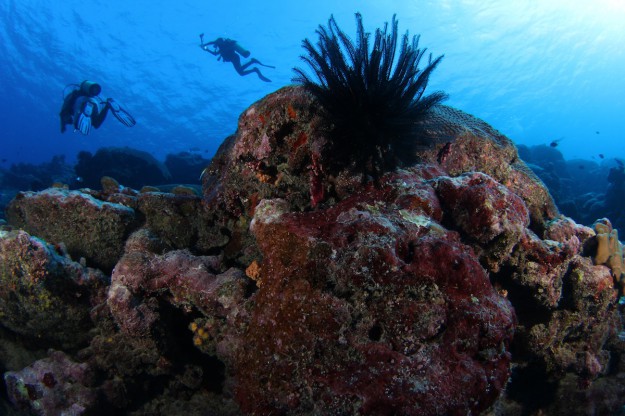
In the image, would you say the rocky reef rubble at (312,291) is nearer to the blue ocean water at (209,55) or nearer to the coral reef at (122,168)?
the coral reef at (122,168)

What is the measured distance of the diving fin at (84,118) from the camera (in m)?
8.66

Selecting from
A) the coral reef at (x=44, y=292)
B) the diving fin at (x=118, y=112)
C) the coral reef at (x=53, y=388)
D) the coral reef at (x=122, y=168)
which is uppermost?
the coral reef at (x=122, y=168)

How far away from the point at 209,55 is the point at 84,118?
1804 inches

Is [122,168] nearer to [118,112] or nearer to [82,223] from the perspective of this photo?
[118,112]

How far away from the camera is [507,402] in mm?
3816

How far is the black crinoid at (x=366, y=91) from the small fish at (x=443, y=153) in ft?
4.06

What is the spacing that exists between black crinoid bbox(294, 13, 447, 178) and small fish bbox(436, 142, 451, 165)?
48.7 inches

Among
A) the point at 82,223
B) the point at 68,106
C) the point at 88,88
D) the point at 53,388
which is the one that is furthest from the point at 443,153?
the point at 68,106

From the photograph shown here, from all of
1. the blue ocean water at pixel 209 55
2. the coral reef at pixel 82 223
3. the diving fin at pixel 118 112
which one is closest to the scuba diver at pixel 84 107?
the diving fin at pixel 118 112

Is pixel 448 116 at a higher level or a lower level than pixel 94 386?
higher

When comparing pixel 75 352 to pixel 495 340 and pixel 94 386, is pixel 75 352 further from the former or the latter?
pixel 495 340

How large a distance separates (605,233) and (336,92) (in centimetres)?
470

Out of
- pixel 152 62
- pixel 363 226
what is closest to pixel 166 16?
pixel 152 62

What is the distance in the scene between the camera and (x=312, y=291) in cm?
220
